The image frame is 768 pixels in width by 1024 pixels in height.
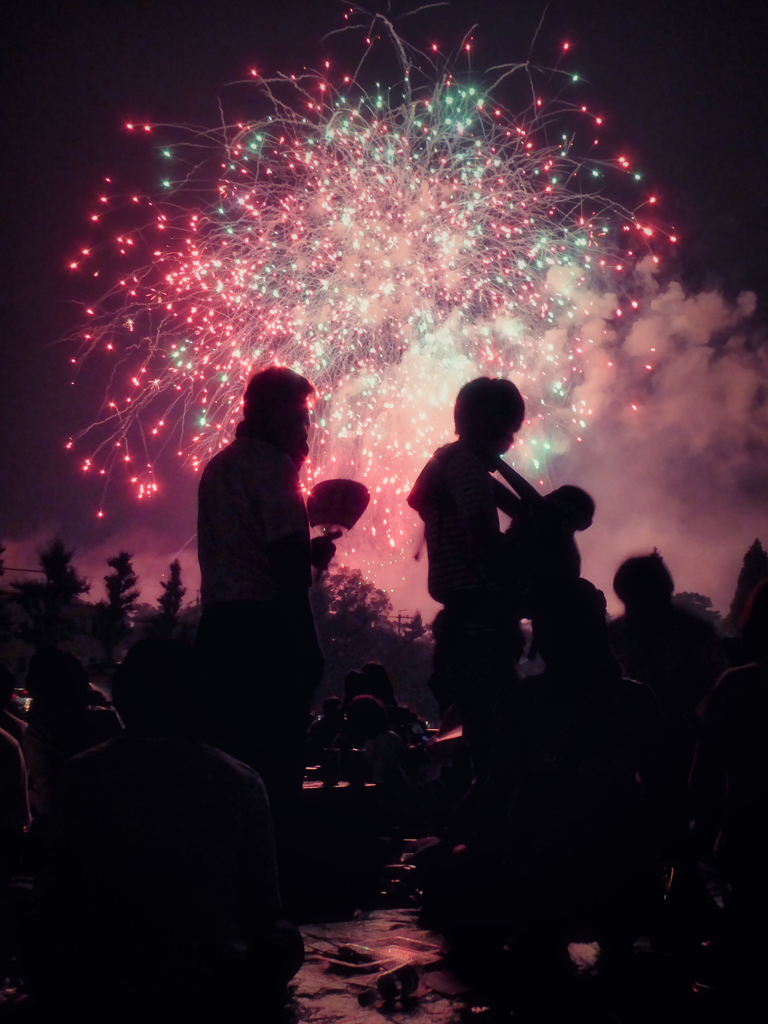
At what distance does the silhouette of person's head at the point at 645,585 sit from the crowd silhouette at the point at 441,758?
14mm

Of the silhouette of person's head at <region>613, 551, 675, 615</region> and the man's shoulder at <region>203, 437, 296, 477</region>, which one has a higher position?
the man's shoulder at <region>203, 437, 296, 477</region>

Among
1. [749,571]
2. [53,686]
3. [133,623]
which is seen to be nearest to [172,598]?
[133,623]

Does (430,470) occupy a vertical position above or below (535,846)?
above

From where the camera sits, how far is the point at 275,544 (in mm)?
3223

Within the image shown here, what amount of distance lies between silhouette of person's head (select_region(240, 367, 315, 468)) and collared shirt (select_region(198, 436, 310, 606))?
118 mm

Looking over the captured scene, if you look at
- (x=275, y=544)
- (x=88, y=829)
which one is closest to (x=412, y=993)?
(x=88, y=829)

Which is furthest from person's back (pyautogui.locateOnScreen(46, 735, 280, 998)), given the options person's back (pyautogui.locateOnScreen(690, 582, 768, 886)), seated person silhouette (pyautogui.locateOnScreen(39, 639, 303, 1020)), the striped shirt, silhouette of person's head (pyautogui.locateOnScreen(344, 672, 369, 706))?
silhouette of person's head (pyautogui.locateOnScreen(344, 672, 369, 706))

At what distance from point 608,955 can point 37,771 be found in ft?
10.3

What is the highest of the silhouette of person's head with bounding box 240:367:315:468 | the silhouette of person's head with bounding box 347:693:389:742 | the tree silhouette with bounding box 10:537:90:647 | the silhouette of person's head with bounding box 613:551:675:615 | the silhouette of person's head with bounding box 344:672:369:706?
the tree silhouette with bounding box 10:537:90:647

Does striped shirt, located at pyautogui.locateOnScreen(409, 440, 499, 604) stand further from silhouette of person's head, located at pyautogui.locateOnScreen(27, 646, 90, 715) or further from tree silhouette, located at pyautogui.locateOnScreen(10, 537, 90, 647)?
tree silhouette, located at pyautogui.locateOnScreen(10, 537, 90, 647)

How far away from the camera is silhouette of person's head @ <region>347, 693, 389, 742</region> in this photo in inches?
298

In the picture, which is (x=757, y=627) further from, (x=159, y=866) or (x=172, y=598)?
(x=172, y=598)

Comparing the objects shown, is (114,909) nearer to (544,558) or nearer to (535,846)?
(535,846)

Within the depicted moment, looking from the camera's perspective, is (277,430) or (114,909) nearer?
(114,909)
